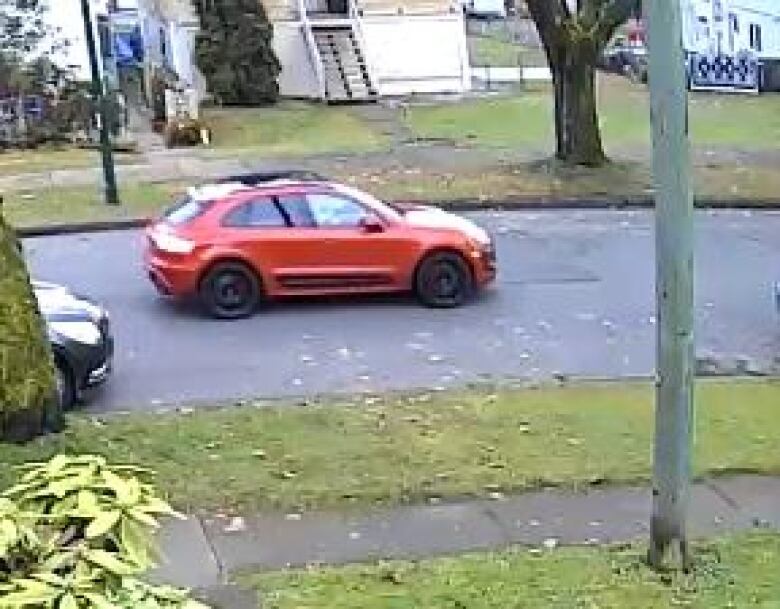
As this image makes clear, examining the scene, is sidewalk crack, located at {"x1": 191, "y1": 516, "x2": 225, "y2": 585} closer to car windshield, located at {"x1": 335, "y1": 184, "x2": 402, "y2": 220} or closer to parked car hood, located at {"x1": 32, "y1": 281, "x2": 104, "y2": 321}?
parked car hood, located at {"x1": 32, "y1": 281, "x2": 104, "y2": 321}

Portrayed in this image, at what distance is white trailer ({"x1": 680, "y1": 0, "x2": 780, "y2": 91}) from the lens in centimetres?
4438

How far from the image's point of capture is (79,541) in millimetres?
3895

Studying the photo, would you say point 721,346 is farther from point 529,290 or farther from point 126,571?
point 126,571

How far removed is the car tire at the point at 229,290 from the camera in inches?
664

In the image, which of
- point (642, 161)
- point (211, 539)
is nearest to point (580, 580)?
point (211, 539)

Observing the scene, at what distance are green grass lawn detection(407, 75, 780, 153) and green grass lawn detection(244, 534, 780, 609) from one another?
75.6ft

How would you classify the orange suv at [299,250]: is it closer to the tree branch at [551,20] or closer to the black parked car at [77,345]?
the black parked car at [77,345]

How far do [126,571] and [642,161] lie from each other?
2627 cm

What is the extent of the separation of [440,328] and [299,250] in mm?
1995

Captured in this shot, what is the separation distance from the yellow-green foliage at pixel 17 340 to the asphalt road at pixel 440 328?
93.7 inches

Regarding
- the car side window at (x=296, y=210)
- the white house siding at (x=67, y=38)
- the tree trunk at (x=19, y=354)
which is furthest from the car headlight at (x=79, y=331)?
the white house siding at (x=67, y=38)

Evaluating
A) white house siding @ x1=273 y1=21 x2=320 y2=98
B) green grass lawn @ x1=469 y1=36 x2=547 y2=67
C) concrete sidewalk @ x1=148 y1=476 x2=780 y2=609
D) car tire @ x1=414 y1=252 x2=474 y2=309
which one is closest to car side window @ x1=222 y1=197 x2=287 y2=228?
car tire @ x1=414 y1=252 x2=474 y2=309

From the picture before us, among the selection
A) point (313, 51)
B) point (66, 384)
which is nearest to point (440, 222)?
point (66, 384)

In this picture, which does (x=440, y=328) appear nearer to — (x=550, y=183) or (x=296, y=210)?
(x=296, y=210)
